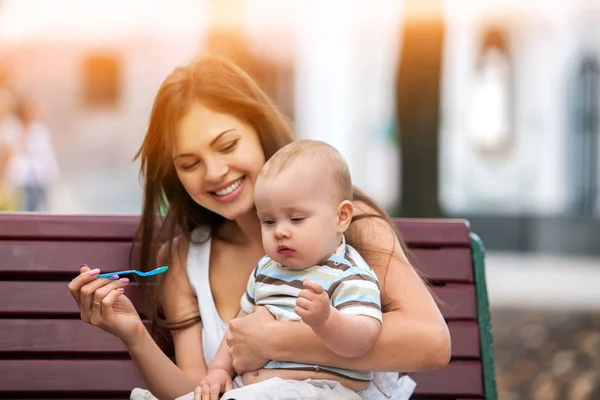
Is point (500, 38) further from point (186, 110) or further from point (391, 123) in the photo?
point (186, 110)

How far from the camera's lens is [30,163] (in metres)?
11.9

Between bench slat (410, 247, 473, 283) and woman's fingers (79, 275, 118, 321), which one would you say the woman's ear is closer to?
woman's fingers (79, 275, 118, 321)

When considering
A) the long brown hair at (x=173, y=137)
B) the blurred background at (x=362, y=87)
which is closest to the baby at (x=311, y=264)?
the long brown hair at (x=173, y=137)

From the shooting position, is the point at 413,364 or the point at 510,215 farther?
the point at 510,215

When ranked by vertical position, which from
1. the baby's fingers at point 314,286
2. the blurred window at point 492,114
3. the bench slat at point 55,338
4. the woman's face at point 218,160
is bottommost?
the blurred window at point 492,114

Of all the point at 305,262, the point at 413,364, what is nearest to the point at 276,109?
the point at 305,262

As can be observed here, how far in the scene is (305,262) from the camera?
259 cm

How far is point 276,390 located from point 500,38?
1839 centimetres

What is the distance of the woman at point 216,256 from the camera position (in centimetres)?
264

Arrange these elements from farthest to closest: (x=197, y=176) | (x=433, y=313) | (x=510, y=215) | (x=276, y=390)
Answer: (x=510, y=215)
(x=197, y=176)
(x=433, y=313)
(x=276, y=390)

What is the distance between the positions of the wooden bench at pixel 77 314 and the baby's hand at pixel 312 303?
3.39 feet

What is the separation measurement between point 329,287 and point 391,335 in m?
0.21

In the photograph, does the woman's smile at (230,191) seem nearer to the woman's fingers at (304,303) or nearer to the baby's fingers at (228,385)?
the baby's fingers at (228,385)

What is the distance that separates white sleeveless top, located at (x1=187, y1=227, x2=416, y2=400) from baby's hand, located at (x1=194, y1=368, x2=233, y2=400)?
0.21 m
